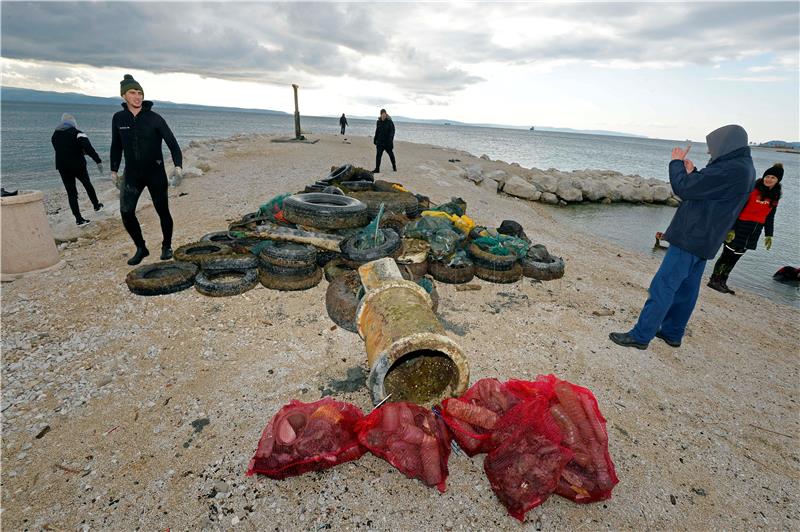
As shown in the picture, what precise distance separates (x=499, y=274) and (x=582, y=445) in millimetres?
3608

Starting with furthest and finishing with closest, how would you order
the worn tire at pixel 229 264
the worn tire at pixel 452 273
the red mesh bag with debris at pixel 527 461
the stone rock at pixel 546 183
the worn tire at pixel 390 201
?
1. the stone rock at pixel 546 183
2. the worn tire at pixel 390 201
3. the worn tire at pixel 452 273
4. the worn tire at pixel 229 264
5. the red mesh bag with debris at pixel 527 461

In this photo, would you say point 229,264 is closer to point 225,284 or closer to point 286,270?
point 225,284

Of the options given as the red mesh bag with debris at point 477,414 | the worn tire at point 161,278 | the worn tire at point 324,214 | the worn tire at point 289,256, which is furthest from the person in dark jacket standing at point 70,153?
the red mesh bag with debris at point 477,414

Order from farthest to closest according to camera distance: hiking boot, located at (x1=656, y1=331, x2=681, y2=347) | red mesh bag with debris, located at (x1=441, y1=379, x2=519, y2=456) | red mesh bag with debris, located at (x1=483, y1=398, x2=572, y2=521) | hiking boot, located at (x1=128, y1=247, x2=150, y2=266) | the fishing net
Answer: the fishing net
hiking boot, located at (x1=128, y1=247, x2=150, y2=266)
hiking boot, located at (x1=656, y1=331, x2=681, y2=347)
red mesh bag with debris, located at (x1=441, y1=379, x2=519, y2=456)
red mesh bag with debris, located at (x1=483, y1=398, x2=572, y2=521)

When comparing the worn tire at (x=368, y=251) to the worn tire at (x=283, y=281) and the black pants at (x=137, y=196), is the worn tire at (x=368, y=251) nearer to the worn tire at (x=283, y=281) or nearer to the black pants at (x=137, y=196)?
the worn tire at (x=283, y=281)

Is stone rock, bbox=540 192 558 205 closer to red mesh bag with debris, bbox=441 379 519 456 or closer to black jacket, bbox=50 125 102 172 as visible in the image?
red mesh bag with debris, bbox=441 379 519 456

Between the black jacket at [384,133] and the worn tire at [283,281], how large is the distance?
8.96m

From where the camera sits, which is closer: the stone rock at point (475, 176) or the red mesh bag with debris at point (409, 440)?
the red mesh bag with debris at point (409, 440)

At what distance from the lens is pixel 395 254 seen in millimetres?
5539

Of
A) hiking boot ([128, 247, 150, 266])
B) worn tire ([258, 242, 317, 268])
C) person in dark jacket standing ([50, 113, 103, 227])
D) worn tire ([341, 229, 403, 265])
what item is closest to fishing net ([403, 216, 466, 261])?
worn tire ([341, 229, 403, 265])

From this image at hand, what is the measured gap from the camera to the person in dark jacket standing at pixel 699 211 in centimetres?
366

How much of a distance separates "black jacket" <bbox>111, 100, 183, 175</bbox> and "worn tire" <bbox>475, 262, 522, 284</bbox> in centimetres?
500

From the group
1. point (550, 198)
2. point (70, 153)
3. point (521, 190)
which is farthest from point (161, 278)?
point (550, 198)

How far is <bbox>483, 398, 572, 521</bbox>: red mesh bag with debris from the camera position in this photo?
2.42 m
